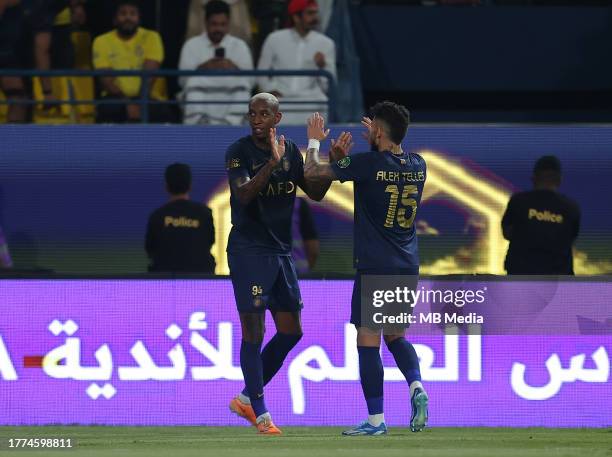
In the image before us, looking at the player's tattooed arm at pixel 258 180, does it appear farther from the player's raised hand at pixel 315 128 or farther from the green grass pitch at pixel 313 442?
the green grass pitch at pixel 313 442

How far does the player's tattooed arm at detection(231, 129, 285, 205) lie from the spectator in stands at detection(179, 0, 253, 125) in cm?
513

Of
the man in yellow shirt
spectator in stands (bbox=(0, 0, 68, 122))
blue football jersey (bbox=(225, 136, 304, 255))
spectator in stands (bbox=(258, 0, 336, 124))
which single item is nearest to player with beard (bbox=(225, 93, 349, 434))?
blue football jersey (bbox=(225, 136, 304, 255))

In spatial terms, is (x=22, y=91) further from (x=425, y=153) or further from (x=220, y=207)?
(x=425, y=153)

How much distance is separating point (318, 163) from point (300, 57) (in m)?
5.39

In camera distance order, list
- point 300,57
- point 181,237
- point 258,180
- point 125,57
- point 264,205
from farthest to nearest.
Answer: point 125,57 < point 300,57 < point 181,237 < point 264,205 < point 258,180

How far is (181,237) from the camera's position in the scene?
12.8 metres

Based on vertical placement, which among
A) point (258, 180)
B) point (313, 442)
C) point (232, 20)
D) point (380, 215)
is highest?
point (232, 20)

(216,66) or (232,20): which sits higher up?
(232,20)

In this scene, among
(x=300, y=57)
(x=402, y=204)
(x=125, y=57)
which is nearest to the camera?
(x=402, y=204)

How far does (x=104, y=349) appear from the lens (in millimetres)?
11953

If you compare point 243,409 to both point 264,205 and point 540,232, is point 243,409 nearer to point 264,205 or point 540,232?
point 264,205

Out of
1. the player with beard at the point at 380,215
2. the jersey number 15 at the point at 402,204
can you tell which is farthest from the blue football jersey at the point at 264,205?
the jersey number 15 at the point at 402,204

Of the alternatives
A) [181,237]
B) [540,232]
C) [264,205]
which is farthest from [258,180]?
[540,232]

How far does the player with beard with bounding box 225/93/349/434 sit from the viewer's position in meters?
9.89
